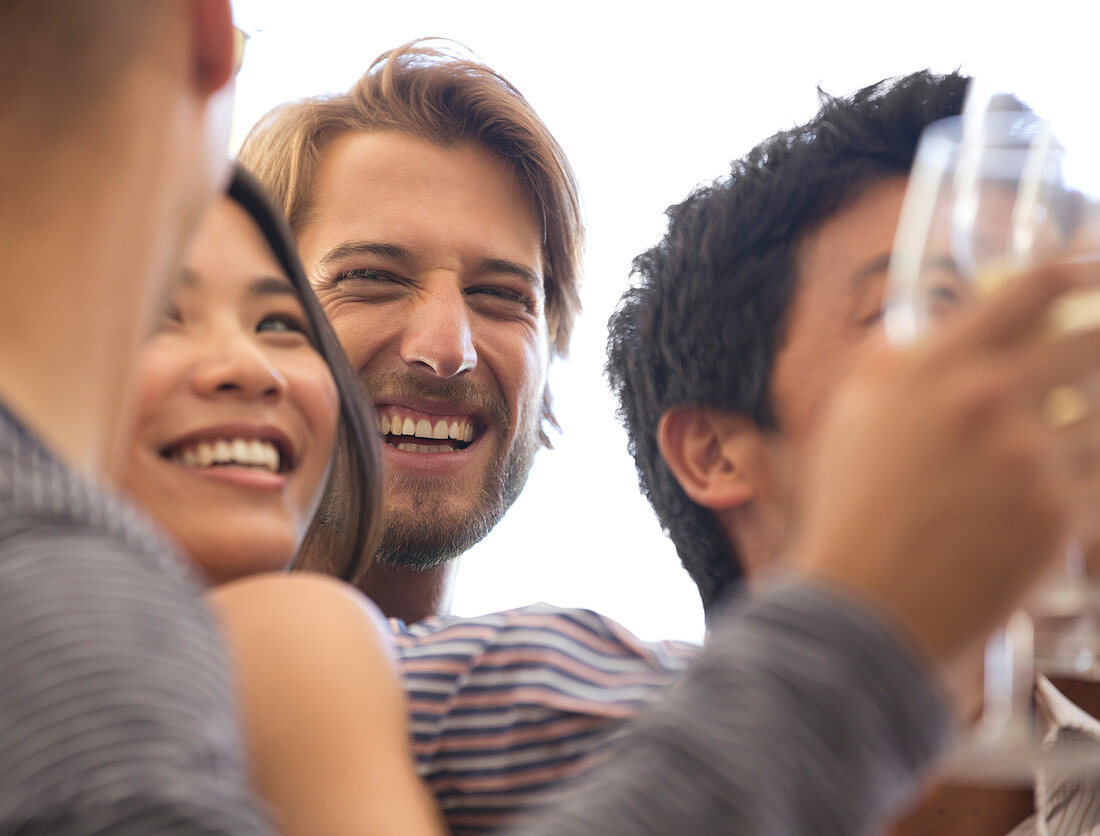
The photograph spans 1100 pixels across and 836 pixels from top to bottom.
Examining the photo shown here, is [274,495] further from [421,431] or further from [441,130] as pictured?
[441,130]

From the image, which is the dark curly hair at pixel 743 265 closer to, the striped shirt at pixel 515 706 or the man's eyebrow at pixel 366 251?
the striped shirt at pixel 515 706

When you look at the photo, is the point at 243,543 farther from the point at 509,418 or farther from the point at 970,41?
the point at 970,41

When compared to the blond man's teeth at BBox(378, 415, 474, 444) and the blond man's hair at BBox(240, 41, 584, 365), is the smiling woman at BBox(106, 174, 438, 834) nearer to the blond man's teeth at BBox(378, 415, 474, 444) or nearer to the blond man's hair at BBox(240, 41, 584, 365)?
the blond man's teeth at BBox(378, 415, 474, 444)

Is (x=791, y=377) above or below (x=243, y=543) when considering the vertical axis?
above

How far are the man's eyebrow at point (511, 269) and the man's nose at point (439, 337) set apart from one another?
3.8 inches

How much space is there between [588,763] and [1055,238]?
1.30 ft

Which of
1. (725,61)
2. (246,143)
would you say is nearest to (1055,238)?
(246,143)

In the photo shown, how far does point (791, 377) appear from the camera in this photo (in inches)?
47.6

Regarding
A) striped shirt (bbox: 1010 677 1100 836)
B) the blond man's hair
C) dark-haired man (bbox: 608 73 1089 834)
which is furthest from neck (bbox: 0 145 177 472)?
the blond man's hair

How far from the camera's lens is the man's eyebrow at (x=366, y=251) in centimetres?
192

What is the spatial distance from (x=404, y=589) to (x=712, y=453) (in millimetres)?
758

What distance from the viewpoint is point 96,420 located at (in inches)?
21.5

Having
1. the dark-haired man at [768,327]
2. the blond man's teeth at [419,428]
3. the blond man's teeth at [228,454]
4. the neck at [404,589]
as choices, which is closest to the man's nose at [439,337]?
the blond man's teeth at [419,428]

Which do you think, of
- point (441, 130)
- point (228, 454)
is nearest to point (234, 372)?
point (228, 454)
